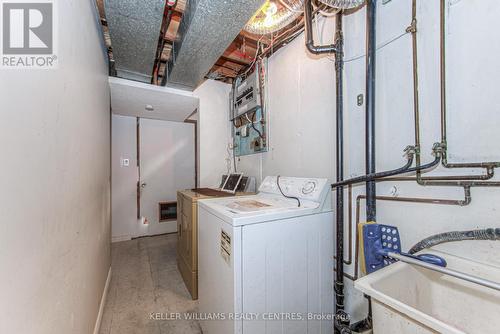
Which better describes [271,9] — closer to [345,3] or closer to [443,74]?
[345,3]

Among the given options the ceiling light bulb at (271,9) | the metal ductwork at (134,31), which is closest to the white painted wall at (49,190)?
the metal ductwork at (134,31)

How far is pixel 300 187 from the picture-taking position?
1.51 meters

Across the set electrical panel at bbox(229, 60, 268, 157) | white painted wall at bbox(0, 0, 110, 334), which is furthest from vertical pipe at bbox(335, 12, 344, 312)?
white painted wall at bbox(0, 0, 110, 334)

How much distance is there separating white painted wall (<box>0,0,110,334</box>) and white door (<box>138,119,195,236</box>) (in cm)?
260

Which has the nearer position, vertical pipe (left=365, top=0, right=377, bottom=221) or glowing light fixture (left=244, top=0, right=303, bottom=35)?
vertical pipe (left=365, top=0, right=377, bottom=221)

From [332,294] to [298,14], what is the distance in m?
2.14

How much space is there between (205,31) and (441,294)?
6.67ft

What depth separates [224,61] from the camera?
7.93 ft

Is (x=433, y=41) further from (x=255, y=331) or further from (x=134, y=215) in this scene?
(x=134, y=215)

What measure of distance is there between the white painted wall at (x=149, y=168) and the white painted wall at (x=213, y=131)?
142 cm

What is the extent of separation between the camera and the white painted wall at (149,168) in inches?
137

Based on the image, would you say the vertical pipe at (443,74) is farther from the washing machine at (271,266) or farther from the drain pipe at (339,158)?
the washing machine at (271,266)

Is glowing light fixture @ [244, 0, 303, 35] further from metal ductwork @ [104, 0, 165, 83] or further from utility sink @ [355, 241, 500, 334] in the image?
utility sink @ [355, 241, 500, 334]

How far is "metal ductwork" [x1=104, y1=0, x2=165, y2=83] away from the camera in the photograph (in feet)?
4.24
